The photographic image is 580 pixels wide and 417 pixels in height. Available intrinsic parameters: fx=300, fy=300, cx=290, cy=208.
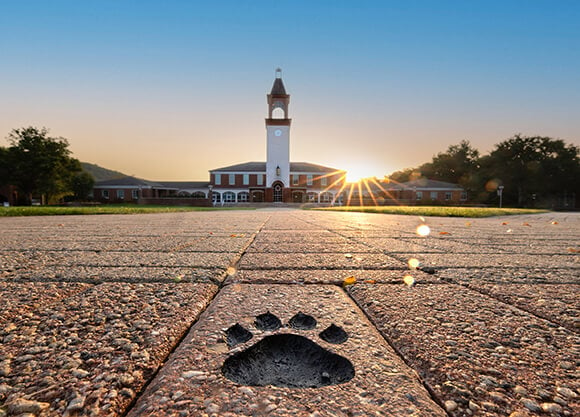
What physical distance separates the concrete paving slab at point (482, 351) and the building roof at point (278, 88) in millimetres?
34783

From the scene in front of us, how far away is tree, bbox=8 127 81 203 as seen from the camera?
2655 centimetres

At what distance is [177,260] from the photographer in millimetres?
1753

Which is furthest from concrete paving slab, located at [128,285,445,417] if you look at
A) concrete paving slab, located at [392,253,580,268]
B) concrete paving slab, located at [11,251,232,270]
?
concrete paving slab, located at [392,253,580,268]

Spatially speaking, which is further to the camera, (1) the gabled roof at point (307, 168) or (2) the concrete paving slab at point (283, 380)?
(1) the gabled roof at point (307, 168)

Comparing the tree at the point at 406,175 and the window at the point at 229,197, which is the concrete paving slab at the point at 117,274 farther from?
the tree at the point at 406,175

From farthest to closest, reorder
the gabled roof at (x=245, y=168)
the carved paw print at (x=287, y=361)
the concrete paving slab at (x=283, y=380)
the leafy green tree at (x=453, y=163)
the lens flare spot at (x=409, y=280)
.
A: the leafy green tree at (x=453, y=163), the gabled roof at (x=245, y=168), the lens flare spot at (x=409, y=280), the carved paw print at (x=287, y=361), the concrete paving slab at (x=283, y=380)

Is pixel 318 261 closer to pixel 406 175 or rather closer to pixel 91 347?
pixel 91 347

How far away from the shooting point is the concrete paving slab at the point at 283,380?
1.53 feet

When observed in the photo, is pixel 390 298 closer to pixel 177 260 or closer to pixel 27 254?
pixel 177 260

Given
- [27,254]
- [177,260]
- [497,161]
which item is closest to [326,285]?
[177,260]

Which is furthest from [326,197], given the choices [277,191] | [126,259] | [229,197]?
[126,259]

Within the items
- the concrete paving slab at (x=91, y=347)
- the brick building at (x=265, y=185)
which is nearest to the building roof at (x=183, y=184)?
the brick building at (x=265, y=185)

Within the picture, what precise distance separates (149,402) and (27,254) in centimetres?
209

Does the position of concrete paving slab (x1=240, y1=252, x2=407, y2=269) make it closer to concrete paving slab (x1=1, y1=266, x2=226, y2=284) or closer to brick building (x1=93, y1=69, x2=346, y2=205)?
concrete paving slab (x1=1, y1=266, x2=226, y2=284)
